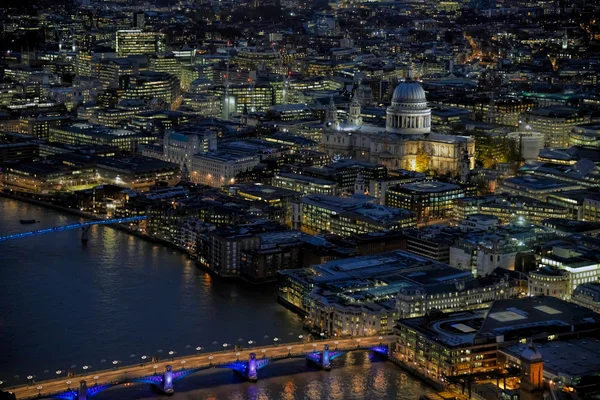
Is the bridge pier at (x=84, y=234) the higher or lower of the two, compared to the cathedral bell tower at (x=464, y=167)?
lower

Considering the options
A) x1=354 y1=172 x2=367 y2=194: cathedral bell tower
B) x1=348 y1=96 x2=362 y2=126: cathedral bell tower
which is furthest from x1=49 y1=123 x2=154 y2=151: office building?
x1=354 y1=172 x2=367 y2=194: cathedral bell tower

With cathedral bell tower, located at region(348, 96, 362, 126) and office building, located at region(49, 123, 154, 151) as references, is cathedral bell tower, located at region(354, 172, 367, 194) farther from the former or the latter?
office building, located at region(49, 123, 154, 151)

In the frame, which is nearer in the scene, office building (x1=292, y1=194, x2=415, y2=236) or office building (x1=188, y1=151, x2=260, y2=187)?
office building (x1=292, y1=194, x2=415, y2=236)

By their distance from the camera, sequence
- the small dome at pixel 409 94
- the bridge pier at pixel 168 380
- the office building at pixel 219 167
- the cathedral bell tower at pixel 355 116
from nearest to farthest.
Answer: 1. the bridge pier at pixel 168 380
2. the office building at pixel 219 167
3. the small dome at pixel 409 94
4. the cathedral bell tower at pixel 355 116

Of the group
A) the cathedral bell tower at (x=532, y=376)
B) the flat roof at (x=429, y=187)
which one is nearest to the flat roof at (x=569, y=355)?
the cathedral bell tower at (x=532, y=376)

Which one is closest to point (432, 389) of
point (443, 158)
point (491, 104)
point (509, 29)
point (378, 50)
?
point (443, 158)

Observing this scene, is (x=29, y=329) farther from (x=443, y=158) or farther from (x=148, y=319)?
(x=443, y=158)

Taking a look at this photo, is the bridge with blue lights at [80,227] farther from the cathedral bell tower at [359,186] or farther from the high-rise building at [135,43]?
the high-rise building at [135,43]
